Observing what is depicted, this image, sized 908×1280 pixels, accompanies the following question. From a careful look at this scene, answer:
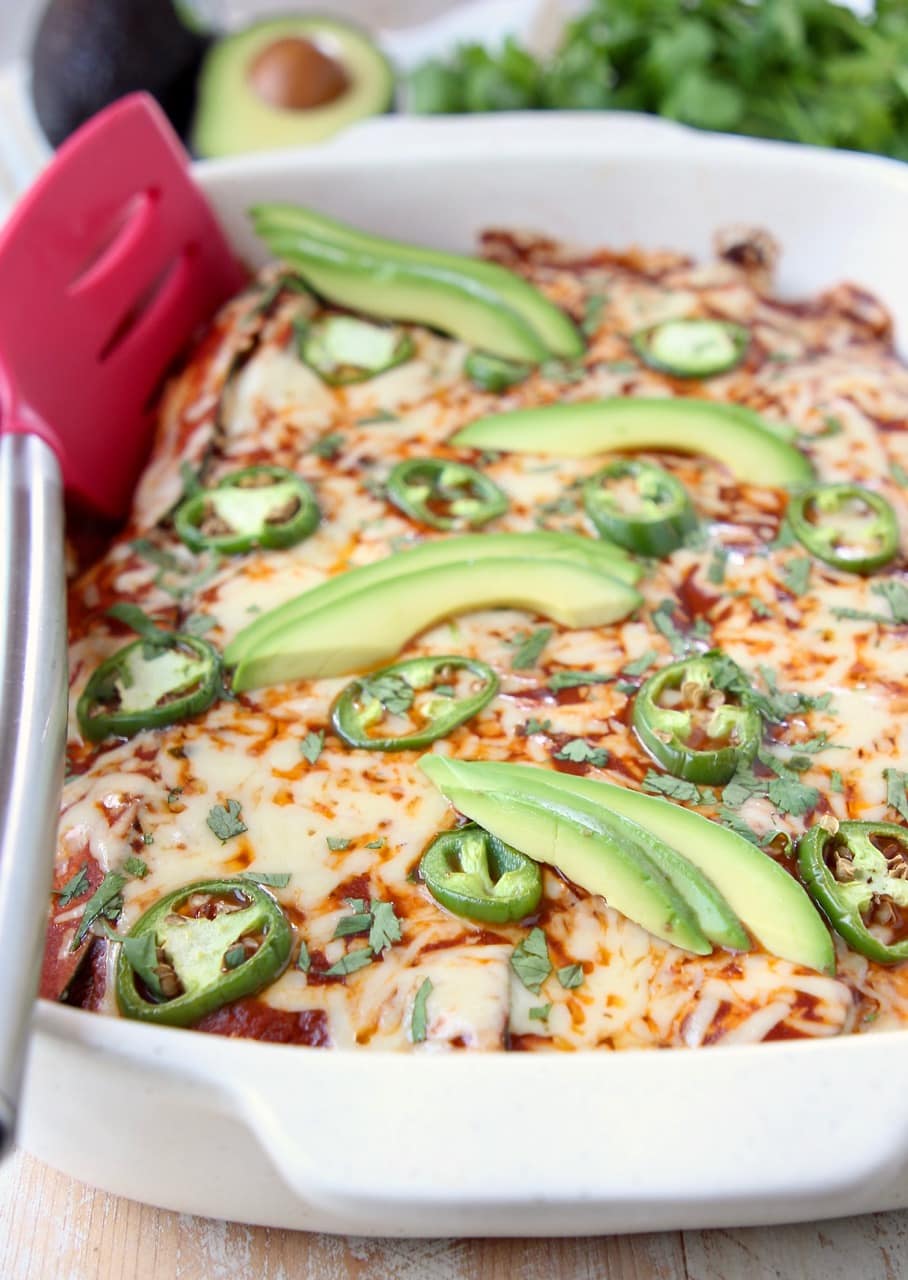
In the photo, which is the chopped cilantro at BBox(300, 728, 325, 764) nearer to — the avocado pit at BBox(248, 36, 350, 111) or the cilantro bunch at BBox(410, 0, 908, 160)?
the cilantro bunch at BBox(410, 0, 908, 160)

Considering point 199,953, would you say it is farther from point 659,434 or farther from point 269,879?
point 659,434

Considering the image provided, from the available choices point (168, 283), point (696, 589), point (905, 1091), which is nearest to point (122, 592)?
point (168, 283)

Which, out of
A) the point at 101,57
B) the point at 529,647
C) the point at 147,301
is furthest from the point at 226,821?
the point at 101,57

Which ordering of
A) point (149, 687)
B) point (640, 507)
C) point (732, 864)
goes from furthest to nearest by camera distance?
point (640, 507) < point (149, 687) < point (732, 864)

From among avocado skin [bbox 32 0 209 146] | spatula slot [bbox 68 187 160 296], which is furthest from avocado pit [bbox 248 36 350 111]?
spatula slot [bbox 68 187 160 296]

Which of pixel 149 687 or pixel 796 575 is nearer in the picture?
pixel 149 687
